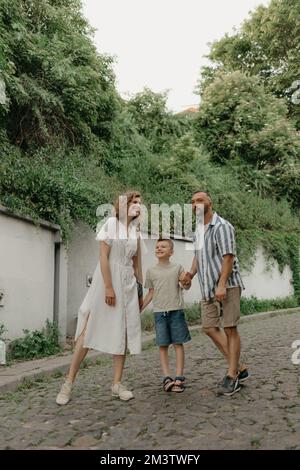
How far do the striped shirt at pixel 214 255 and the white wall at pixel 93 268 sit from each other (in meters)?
4.28

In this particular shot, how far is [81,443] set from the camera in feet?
11.7

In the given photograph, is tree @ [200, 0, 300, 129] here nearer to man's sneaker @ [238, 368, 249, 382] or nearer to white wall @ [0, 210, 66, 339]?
white wall @ [0, 210, 66, 339]

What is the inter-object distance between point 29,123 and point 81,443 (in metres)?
9.87

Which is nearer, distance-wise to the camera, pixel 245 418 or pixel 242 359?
pixel 245 418

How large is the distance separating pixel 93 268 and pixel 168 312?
4409mm

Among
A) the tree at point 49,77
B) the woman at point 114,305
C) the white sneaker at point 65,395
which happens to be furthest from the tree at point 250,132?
the white sneaker at point 65,395

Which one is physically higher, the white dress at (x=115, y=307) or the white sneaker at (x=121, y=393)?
the white dress at (x=115, y=307)

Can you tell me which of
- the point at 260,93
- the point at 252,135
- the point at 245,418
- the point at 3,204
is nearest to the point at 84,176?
the point at 3,204

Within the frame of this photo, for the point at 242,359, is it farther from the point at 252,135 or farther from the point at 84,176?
the point at 252,135

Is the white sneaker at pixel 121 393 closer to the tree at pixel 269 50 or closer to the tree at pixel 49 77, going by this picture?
the tree at pixel 49 77

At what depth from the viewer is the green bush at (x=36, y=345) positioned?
7.06m

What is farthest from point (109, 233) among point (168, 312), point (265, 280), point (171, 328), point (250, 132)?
point (250, 132)

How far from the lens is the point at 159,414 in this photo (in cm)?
423

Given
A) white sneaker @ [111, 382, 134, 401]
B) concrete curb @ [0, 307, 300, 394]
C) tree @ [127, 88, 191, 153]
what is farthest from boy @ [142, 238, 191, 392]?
tree @ [127, 88, 191, 153]
